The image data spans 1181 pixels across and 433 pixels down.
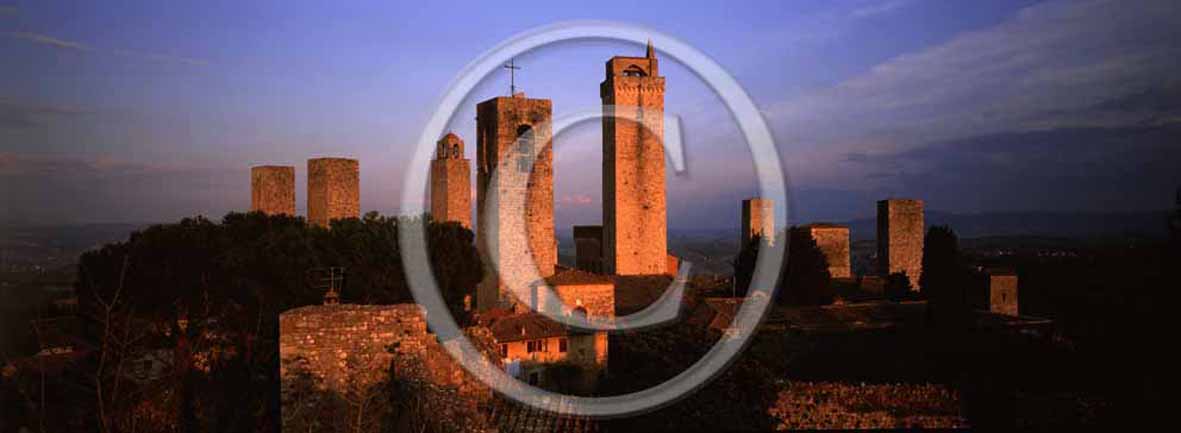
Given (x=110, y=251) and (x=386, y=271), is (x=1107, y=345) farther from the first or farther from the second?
(x=110, y=251)

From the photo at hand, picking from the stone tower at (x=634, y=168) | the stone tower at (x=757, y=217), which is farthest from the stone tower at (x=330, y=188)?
the stone tower at (x=757, y=217)

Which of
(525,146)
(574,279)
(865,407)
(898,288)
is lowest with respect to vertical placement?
(865,407)

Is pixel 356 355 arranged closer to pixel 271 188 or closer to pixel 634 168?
pixel 271 188

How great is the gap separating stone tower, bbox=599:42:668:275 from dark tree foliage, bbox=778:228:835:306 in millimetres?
8237

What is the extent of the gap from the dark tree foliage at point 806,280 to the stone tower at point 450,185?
12.3 m

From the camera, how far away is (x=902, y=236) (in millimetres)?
41031

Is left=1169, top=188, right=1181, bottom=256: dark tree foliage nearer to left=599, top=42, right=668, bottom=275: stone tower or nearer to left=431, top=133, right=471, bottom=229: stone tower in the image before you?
left=431, top=133, right=471, bottom=229: stone tower

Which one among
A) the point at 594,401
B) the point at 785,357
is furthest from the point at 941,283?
the point at 594,401

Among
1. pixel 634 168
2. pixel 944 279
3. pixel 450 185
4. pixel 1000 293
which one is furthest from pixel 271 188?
pixel 1000 293

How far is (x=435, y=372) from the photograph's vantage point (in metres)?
8.94

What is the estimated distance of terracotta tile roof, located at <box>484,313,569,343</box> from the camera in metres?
19.6

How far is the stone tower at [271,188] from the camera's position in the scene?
25688mm

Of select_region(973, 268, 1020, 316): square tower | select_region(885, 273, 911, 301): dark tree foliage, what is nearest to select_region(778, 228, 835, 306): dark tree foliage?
select_region(885, 273, 911, 301): dark tree foliage

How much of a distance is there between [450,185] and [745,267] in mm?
12572
